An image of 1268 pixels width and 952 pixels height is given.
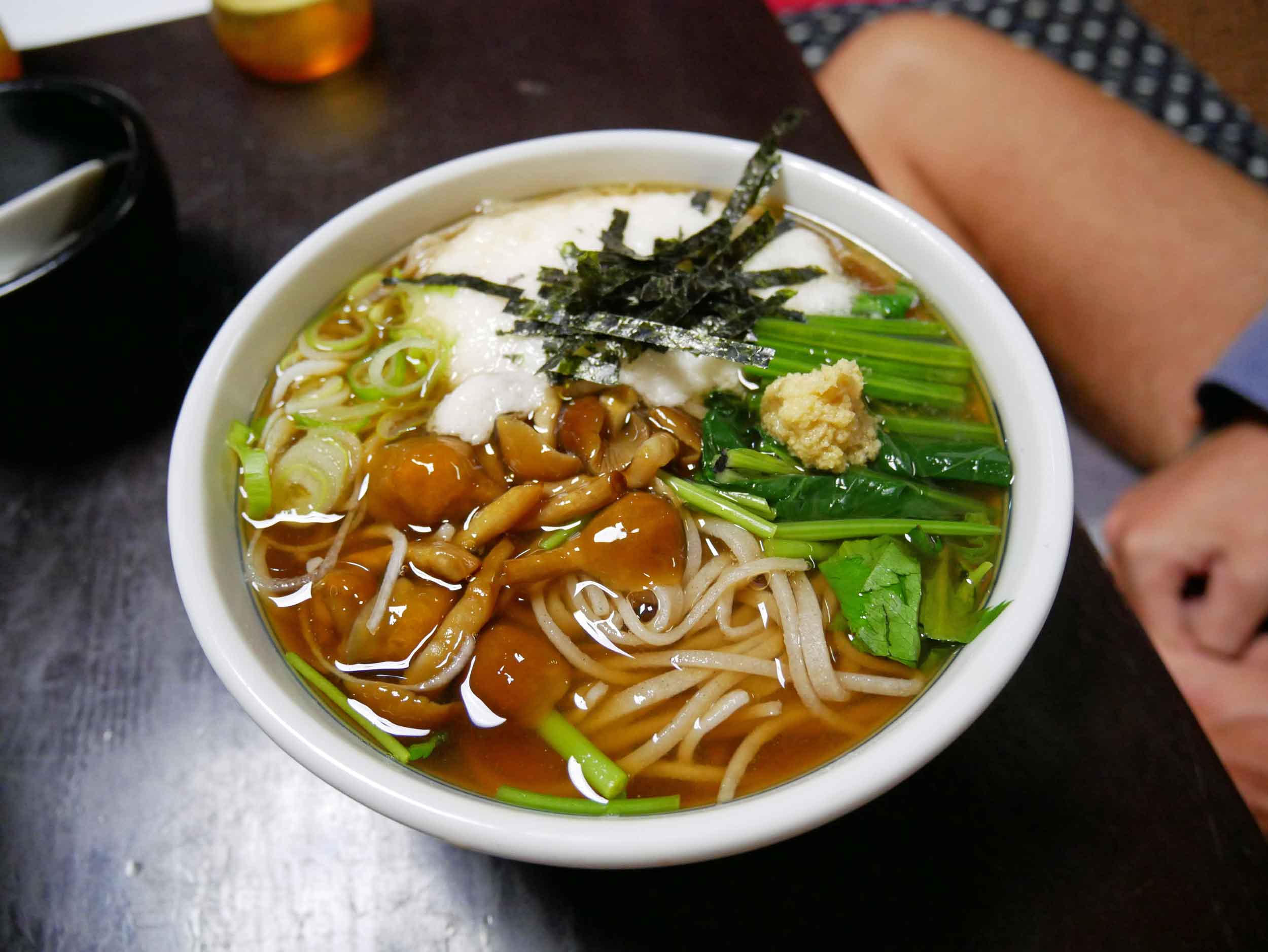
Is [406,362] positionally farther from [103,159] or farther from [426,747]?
[103,159]

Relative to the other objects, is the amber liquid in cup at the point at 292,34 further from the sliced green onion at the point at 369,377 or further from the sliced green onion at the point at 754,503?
the sliced green onion at the point at 754,503

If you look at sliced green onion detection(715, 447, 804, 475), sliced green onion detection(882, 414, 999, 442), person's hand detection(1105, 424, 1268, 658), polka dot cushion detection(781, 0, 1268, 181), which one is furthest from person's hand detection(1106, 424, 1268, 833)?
polka dot cushion detection(781, 0, 1268, 181)

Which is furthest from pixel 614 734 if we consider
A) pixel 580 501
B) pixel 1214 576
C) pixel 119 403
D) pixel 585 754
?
pixel 1214 576

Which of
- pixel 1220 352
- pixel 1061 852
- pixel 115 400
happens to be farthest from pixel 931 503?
pixel 115 400

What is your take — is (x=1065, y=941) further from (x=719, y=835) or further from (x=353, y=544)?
(x=353, y=544)

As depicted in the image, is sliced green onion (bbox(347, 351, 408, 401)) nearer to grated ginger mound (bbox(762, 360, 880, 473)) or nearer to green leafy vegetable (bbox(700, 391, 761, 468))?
green leafy vegetable (bbox(700, 391, 761, 468))

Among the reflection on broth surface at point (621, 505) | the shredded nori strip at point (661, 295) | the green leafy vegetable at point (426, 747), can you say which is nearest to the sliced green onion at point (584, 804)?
the reflection on broth surface at point (621, 505)

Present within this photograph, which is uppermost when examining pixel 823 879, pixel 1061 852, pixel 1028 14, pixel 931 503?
pixel 1028 14
